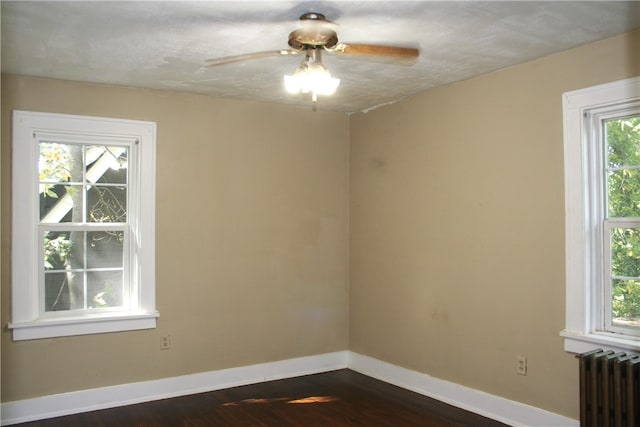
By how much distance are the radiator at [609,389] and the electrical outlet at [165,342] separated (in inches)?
120

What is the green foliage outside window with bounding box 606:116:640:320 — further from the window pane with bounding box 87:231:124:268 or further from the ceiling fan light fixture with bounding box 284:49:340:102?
the window pane with bounding box 87:231:124:268

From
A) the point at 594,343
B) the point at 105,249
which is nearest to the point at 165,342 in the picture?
the point at 105,249

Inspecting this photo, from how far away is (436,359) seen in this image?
14.7 feet

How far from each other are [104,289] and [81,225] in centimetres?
54

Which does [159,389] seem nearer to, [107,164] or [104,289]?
[104,289]

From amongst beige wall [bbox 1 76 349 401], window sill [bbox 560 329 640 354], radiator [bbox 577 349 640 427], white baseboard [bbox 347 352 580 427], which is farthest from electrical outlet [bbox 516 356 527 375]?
beige wall [bbox 1 76 349 401]

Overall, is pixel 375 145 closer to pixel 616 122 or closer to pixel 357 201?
pixel 357 201

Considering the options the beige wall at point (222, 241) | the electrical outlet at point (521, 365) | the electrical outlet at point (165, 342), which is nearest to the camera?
the electrical outlet at point (521, 365)

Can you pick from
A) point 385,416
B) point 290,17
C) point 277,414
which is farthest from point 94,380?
point 290,17

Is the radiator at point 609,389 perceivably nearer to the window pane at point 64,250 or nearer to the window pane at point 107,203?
the window pane at point 107,203

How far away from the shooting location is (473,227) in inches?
165

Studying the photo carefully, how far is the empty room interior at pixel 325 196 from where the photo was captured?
10.2 ft

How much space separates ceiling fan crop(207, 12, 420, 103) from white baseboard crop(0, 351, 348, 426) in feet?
9.07

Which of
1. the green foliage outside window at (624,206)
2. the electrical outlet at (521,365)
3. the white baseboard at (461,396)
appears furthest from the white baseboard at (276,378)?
Answer: the green foliage outside window at (624,206)
